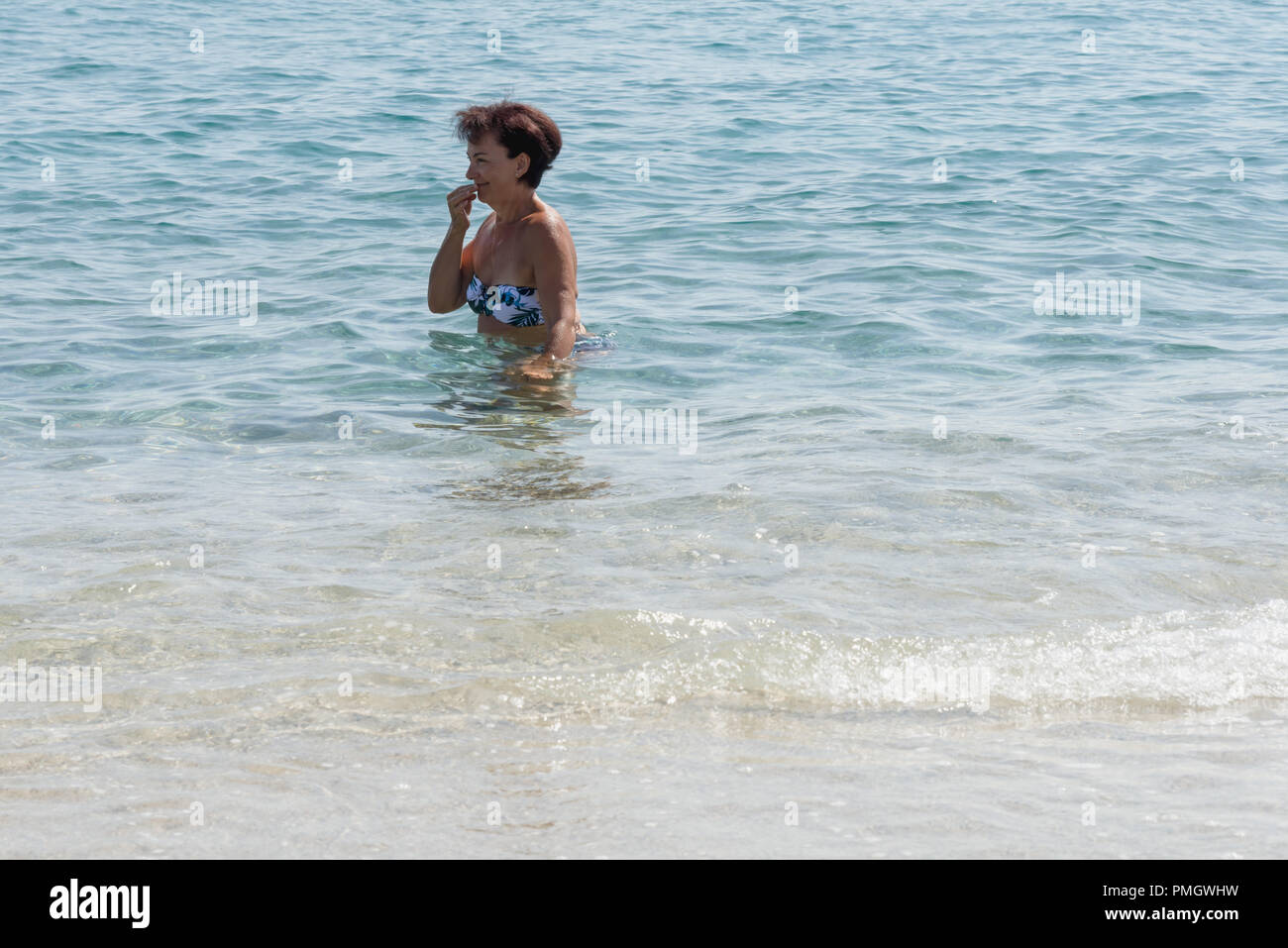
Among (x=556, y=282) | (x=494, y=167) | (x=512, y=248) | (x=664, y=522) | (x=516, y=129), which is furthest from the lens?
(x=512, y=248)

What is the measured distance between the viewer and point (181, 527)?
16.3 ft

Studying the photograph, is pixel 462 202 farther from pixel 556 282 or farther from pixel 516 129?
pixel 556 282

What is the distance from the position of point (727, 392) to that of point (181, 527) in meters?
3.14

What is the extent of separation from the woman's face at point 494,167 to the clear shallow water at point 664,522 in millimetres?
959

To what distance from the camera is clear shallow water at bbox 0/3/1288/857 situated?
3.20 metres

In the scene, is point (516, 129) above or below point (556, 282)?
above

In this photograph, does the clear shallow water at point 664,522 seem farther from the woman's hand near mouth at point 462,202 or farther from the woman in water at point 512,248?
the woman's hand near mouth at point 462,202

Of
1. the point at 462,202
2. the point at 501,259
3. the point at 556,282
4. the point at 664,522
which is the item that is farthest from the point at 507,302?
the point at 664,522

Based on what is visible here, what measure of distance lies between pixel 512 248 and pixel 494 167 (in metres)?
0.44

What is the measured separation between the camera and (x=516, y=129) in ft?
21.4

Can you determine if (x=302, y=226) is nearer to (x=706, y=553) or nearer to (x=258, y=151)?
(x=258, y=151)

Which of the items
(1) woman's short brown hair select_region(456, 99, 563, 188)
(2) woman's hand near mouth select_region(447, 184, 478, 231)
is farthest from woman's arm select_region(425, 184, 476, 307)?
(1) woman's short brown hair select_region(456, 99, 563, 188)

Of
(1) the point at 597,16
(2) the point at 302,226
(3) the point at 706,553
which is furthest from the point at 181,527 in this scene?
(1) the point at 597,16

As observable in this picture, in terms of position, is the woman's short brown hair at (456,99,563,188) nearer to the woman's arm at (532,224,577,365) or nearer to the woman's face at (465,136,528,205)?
the woman's face at (465,136,528,205)
